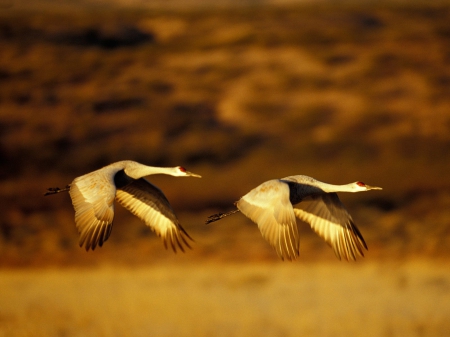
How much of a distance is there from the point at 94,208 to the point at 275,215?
2.22 m

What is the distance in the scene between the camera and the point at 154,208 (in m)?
13.2

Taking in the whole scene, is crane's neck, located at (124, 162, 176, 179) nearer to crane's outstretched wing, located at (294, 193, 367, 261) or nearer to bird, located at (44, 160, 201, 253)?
bird, located at (44, 160, 201, 253)

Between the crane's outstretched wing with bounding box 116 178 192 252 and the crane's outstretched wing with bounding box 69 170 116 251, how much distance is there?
3.97 feet

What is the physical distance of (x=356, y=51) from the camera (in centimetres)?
3816

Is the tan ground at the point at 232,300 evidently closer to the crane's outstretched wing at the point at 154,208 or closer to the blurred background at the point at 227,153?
the blurred background at the point at 227,153

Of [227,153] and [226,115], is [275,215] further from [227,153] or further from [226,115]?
[226,115]

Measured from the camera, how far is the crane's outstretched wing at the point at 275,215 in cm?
1101

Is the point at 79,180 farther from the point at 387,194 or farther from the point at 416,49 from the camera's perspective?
the point at 416,49

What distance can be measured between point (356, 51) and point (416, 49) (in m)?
2.39

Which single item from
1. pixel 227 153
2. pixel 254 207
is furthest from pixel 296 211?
pixel 227 153

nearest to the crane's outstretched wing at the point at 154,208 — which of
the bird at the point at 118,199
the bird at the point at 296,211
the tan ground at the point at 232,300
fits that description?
the bird at the point at 118,199

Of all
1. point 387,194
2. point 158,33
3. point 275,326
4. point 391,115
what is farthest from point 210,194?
point 158,33

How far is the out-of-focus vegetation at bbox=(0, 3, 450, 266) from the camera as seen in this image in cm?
2552

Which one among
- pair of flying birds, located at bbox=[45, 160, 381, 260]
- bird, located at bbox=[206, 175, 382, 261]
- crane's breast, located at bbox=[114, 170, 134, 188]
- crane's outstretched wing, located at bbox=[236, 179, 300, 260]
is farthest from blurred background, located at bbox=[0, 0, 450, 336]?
crane's outstretched wing, located at bbox=[236, 179, 300, 260]
